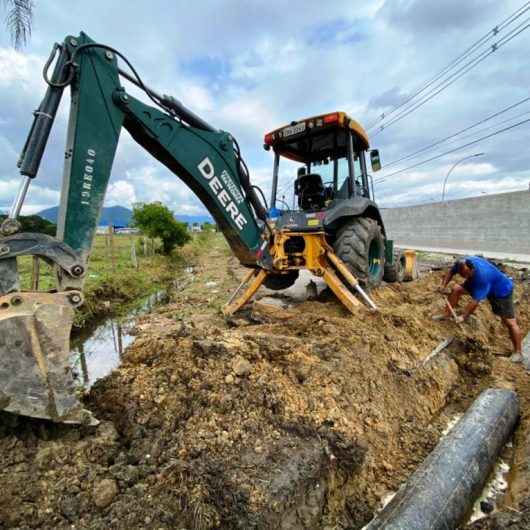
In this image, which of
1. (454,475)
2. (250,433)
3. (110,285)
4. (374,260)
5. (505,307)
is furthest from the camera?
(110,285)

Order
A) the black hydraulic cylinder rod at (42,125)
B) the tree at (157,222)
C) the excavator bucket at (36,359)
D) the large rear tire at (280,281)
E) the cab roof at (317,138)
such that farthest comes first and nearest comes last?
the tree at (157,222) → the large rear tire at (280,281) → the cab roof at (317,138) → the black hydraulic cylinder rod at (42,125) → the excavator bucket at (36,359)

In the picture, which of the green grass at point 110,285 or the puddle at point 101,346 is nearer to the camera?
the puddle at point 101,346

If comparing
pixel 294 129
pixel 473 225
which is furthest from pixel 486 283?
pixel 473 225

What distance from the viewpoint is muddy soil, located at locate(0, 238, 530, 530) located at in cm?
166

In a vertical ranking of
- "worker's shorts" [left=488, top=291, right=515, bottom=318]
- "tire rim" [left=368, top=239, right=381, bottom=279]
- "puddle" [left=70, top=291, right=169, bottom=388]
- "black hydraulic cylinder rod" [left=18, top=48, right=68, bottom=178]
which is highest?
"black hydraulic cylinder rod" [left=18, top=48, right=68, bottom=178]

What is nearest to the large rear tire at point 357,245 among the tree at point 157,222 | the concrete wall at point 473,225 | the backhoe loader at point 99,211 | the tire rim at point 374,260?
the backhoe loader at point 99,211

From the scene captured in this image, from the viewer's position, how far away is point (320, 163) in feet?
17.5

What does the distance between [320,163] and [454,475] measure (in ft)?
14.4

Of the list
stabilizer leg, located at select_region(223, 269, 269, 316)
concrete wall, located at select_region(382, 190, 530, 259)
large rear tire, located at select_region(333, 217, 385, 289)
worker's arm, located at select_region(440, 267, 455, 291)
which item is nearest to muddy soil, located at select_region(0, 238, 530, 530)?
large rear tire, located at select_region(333, 217, 385, 289)

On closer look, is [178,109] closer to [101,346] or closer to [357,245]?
[357,245]

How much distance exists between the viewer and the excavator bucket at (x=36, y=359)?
181cm

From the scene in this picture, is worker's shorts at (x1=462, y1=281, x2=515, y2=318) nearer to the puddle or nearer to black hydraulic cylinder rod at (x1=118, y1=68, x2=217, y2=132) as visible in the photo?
black hydraulic cylinder rod at (x1=118, y1=68, x2=217, y2=132)

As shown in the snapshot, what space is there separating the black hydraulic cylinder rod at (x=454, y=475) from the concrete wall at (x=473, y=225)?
1464 centimetres

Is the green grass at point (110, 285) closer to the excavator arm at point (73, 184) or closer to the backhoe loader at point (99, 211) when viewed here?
the backhoe loader at point (99, 211)
